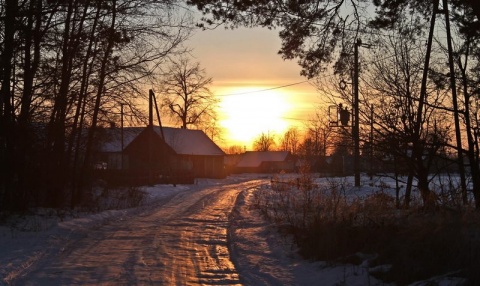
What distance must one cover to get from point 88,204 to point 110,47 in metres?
6.36

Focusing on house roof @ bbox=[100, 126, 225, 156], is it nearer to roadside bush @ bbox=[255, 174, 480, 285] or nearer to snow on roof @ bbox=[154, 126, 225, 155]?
snow on roof @ bbox=[154, 126, 225, 155]

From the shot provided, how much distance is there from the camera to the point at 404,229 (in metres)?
8.94

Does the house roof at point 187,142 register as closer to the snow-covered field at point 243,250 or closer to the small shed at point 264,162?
the snow-covered field at point 243,250

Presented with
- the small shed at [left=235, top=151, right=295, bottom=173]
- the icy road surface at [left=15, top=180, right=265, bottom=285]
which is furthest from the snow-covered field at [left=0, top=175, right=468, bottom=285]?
the small shed at [left=235, top=151, right=295, bottom=173]

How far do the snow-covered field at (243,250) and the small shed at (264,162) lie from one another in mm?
97410

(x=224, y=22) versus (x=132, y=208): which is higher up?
(x=224, y=22)

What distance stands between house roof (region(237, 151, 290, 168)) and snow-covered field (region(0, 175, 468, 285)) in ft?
325

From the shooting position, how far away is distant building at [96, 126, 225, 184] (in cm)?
3977

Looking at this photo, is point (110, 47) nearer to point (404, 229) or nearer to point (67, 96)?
point (67, 96)

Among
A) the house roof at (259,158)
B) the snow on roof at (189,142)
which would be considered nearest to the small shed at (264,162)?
the house roof at (259,158)

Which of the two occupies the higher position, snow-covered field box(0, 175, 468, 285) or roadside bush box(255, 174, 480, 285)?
roadside bush box(255, 174, 480, 285)

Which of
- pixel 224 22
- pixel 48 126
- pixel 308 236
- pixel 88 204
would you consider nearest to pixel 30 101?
pixel 48 126

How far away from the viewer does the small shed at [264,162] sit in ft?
378

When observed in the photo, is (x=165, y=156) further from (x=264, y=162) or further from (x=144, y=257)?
(x=264, y=162)
